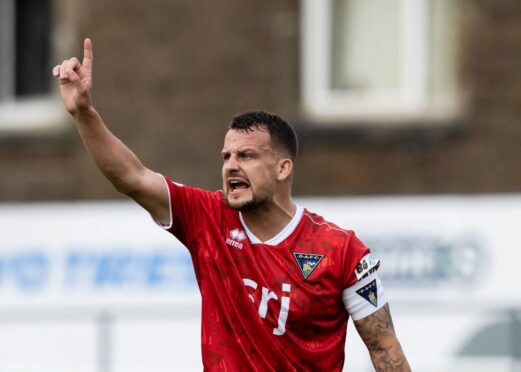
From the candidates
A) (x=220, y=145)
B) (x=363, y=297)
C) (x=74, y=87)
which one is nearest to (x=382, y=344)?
(x=363, y=297)

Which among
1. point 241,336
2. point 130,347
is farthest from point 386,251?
point 241,336

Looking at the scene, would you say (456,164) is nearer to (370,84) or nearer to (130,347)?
(370,84)

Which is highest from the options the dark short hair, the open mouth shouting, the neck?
the dark short hair

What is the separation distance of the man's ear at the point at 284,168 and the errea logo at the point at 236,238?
0.29 meters

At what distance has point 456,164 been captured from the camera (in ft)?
45.1

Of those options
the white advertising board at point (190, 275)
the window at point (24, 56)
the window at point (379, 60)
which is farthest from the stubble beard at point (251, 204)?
the window at point (24, 56)

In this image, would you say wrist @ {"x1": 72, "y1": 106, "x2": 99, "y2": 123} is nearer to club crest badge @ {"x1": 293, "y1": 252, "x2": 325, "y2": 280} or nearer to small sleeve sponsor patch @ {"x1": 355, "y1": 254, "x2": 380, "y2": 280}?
club crest badge @ {"x1": 293, "y1": 252, "x2": 325, "y2": 280}

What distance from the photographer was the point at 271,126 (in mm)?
6172

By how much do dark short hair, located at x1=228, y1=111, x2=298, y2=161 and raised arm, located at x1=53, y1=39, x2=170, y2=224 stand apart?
1.40 feet

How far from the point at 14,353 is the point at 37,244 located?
1370 millimetres

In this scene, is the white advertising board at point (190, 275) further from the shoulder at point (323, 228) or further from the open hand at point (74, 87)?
the open hand at point (74, 87)

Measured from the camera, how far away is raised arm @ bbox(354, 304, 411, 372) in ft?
20.2

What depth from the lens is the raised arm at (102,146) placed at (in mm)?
5824

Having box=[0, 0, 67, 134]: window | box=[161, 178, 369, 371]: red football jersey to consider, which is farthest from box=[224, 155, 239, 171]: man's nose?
box=[0, 0, 67, 134]: window
